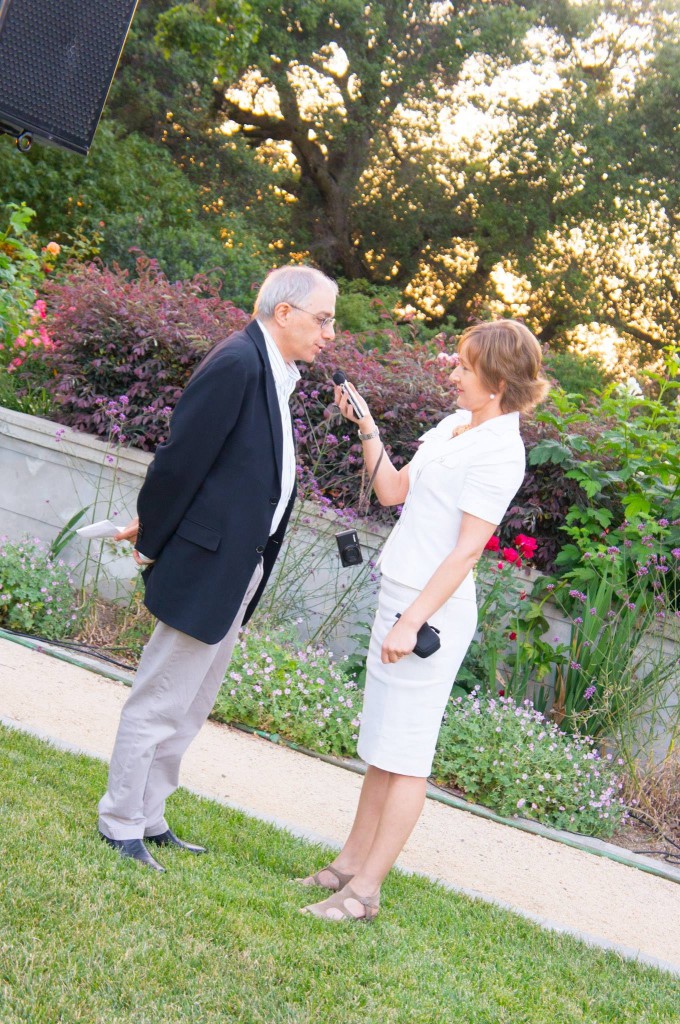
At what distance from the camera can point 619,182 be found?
22.0m

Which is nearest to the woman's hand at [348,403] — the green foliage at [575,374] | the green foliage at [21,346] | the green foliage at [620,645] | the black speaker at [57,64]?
the black speaker at [57,64]

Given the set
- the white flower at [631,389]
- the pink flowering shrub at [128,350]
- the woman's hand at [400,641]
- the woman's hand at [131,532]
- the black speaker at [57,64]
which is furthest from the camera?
the pink flowering shrub at [128,350]

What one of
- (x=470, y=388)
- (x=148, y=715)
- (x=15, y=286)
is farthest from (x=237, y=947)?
(x=15, y=286)

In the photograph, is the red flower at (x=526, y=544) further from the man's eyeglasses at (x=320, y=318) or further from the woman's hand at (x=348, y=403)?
the man's eyeglasses at (x=320, y=318)

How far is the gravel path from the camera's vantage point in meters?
3.86

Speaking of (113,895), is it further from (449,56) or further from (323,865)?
(449,56)

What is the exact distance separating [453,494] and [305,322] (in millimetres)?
687

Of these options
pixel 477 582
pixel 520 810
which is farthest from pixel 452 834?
pixel 477 582

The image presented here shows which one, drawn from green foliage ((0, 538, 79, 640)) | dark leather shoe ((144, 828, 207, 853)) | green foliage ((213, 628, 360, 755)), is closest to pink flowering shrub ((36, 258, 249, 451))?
green foliage ((0, 538, 79, 640))

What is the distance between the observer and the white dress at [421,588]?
3045mm

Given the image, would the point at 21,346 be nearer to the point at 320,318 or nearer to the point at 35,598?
the point at 35,598

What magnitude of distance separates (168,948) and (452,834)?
2.08 meters

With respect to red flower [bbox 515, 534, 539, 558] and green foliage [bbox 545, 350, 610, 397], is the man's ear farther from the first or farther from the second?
green foliage [bbox 545, 350, 610, 397]

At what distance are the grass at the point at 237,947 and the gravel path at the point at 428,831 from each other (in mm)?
286
